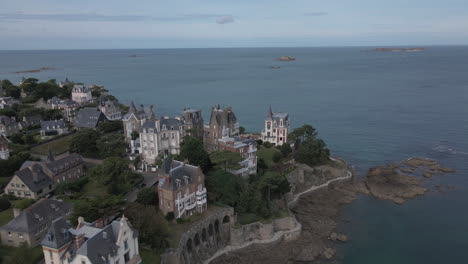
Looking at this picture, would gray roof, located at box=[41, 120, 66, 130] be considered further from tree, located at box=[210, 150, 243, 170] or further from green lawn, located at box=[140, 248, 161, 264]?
green lawn, located at box=[140, 248, 161, 264]

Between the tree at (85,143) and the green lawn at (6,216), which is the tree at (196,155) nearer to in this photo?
the tree at (85,143)

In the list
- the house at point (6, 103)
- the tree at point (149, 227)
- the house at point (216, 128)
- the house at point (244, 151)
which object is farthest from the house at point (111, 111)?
the tree at point (149, 227)

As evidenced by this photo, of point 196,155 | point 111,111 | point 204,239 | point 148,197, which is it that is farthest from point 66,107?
point 204,239

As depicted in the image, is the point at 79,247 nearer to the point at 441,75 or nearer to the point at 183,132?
the point at 183,132

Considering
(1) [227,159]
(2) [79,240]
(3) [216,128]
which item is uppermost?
(3) [216,128]

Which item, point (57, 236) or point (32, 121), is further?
point (32, 121)

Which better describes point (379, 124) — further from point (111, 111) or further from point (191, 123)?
point (111, 111)
